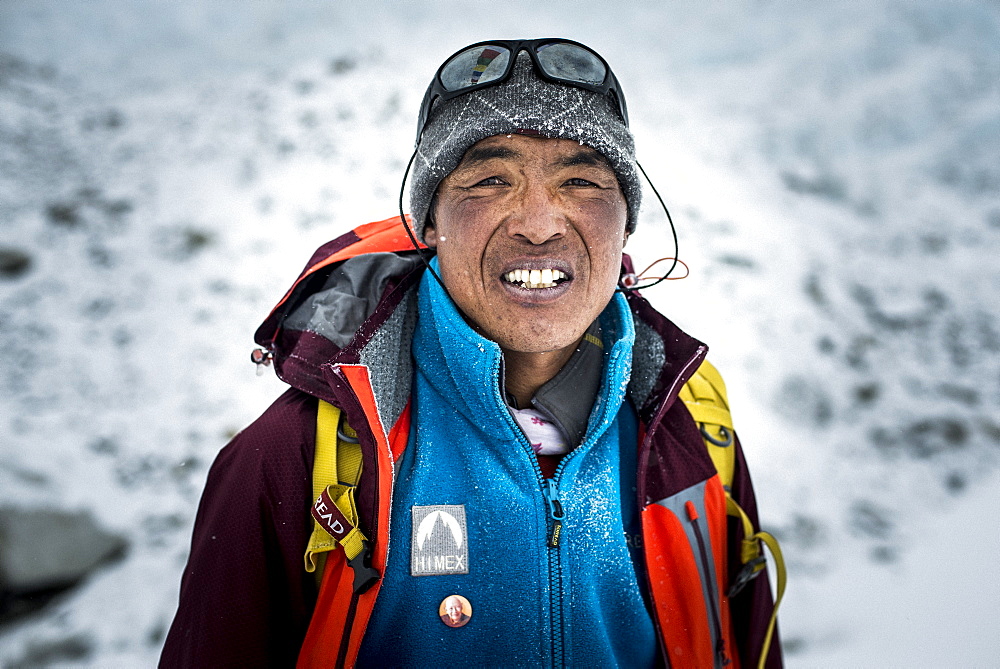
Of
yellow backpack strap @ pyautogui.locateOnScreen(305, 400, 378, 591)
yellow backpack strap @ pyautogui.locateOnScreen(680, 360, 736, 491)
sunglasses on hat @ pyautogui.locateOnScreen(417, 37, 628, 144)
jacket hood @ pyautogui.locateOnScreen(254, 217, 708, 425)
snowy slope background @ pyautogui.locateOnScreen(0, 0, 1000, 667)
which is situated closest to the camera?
yellow backpack strap @ pyautogui.locateOnScreen(305, 400, 378, 591)

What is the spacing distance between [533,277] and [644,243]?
2.88 metres

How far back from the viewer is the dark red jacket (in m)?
1.61

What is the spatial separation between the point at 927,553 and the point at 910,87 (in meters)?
4.72

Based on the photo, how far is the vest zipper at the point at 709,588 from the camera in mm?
1934

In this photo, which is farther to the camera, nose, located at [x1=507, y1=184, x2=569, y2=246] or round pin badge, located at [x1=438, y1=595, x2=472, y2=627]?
nose, located at [x1=507, y1=184, x2=569, y2=246]

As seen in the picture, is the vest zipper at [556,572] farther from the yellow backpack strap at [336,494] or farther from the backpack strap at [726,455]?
the backpack strap at [726,455]

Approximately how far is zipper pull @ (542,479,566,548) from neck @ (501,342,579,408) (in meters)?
0.35

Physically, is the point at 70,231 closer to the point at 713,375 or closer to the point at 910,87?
the point at 713,375

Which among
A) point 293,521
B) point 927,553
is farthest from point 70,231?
point 927,553

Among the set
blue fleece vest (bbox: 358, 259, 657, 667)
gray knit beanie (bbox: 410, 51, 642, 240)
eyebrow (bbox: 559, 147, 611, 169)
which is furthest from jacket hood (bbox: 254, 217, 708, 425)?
eyebrow (bbox: 559, 147, 611, 169)

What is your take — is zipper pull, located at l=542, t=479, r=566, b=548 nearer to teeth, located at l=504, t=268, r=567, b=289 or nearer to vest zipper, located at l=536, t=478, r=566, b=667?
vest zipper, located at l=536, t=478, r=566, b=667

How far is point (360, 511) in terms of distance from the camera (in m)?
1.66

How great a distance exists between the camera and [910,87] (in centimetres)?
579

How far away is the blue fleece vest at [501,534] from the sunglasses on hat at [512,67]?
73cm
